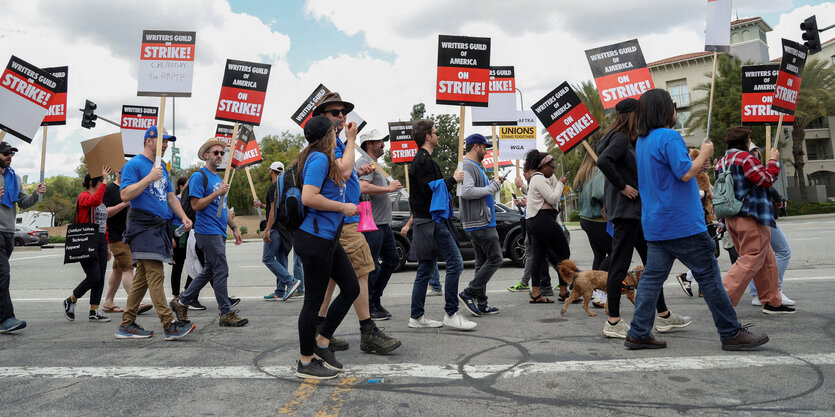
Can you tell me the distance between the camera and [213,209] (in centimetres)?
584

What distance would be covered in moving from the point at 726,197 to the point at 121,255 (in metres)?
6.58

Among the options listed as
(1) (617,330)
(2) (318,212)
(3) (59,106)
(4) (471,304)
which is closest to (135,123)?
(3) (59,106)

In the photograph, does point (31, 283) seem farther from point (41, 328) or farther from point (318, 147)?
point (318, 147)

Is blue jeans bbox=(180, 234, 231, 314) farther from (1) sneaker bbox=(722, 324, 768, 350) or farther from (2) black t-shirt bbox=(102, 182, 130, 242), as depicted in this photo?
(1) sneaker bbox=(722, 324, 768, 350)

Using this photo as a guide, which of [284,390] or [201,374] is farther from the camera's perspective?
[201,374]

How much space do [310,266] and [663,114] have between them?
2.75 meters

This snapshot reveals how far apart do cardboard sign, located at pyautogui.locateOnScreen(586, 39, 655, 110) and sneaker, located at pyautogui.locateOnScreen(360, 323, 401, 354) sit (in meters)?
4.62

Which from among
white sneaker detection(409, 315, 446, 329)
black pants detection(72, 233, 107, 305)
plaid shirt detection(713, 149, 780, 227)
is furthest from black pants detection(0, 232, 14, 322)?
plaid shirt detection(713, 149, 780, 227)

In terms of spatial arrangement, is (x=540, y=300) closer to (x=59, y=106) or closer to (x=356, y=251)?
(x=356, y=251)

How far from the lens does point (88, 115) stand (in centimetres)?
2238

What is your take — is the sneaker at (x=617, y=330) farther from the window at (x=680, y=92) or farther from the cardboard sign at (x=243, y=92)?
the window at (x=680, y=92)

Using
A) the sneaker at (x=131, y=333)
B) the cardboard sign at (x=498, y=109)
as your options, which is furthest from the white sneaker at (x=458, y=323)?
the cardboard sign at (x=498, y=109)

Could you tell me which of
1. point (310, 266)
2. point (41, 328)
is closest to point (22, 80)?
point (41, 328)

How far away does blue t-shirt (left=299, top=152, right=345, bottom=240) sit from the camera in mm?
3652
